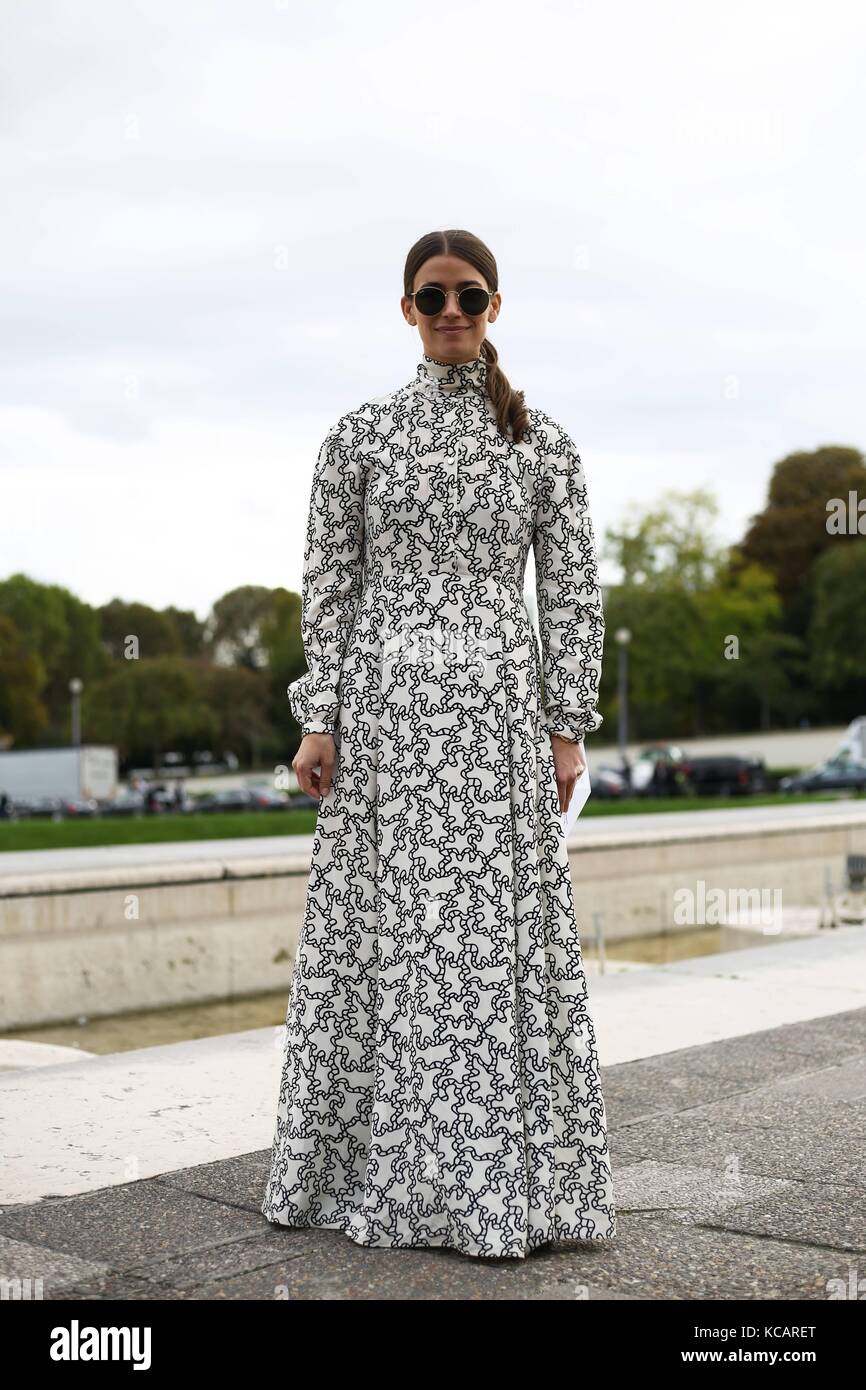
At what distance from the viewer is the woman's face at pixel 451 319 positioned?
3549 millimetres

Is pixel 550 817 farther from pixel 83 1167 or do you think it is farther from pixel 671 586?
pixel 671 586

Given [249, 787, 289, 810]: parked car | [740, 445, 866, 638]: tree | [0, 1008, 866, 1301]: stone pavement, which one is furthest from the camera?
[740, 445, 866, 638]: tree

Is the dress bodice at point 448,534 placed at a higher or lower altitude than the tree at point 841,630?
lower

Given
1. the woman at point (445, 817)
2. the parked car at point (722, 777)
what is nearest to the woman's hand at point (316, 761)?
the woman at point (445, 817)

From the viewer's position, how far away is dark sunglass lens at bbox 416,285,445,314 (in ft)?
11.6

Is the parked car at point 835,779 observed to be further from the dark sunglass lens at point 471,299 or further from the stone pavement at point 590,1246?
the dark sunglass lens at point 471,299

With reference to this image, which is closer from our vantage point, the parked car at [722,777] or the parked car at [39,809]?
the parked car at [722,777]

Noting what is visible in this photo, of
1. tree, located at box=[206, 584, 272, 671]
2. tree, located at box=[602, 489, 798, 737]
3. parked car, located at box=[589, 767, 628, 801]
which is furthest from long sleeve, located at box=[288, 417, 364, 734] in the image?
tree, located at box=[206, 584, 272, 671]

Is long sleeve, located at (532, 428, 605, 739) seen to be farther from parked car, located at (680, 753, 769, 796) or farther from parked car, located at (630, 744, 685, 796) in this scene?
parked car, located at (680, 753, 769, 796)

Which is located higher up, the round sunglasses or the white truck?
the round sunglasses

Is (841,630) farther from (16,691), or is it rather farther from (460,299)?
(460,299)

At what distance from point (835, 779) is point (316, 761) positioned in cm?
4234

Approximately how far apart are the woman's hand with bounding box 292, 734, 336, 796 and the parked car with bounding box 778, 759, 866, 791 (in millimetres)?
41336

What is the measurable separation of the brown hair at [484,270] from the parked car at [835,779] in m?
41.2
